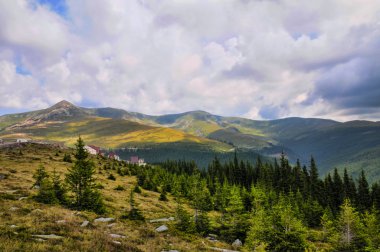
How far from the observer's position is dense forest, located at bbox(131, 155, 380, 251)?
30016mm

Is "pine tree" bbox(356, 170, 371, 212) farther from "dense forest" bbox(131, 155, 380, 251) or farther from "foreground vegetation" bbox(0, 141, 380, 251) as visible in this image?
"foreground vegetation" bbox(0, 141, 380, 251)

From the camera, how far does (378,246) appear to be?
45656 mm

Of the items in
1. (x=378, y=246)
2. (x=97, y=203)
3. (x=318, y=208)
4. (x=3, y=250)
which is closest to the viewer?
(x=3, y=250)

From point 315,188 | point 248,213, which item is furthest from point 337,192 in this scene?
point 248,213

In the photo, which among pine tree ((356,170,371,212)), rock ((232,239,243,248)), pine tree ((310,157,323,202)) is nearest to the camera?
rock ((232,239,243,248))

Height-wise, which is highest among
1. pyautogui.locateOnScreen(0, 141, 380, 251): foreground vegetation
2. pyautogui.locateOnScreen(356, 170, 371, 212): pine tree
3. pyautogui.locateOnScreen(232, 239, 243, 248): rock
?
pyautogui.locateOnScreen(0, 141, 380, 251): foreground vegetation

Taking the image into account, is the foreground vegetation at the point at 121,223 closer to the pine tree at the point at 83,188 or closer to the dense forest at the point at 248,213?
the pine tree at the point at 83,188

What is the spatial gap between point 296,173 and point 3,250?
Result: 113 metres

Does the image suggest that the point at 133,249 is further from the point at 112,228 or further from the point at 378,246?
the point at 378,246

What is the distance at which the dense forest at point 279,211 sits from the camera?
30.0 m

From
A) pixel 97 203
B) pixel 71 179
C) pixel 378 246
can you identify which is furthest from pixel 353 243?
pixel 71 179

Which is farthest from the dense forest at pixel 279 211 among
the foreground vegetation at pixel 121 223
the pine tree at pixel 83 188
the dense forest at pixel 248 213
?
the pine tree at pixel 83 188

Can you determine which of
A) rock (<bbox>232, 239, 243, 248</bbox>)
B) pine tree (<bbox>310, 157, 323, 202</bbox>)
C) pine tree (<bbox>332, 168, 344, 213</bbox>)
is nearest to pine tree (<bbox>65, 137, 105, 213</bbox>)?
rock (<bbox>232, 239, 243, 248</bbox>)

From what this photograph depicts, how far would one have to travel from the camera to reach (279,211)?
36250mm
